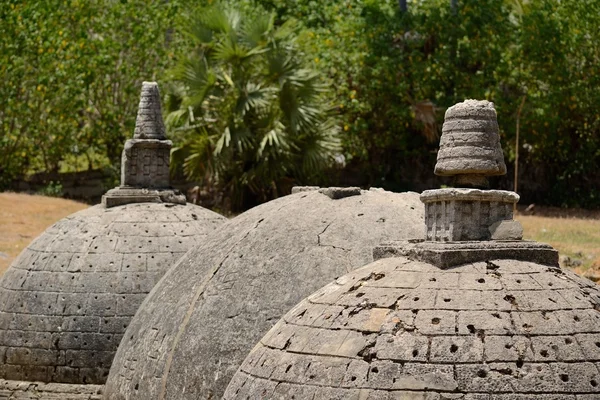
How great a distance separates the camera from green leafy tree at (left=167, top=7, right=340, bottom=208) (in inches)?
1075

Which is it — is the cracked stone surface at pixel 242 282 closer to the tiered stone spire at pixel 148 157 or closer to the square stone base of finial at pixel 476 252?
the square stone base of finial at pixel 476 252

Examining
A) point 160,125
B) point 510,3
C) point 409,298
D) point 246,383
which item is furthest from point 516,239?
point 510,3

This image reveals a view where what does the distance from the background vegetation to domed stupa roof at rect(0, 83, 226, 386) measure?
1201 cm

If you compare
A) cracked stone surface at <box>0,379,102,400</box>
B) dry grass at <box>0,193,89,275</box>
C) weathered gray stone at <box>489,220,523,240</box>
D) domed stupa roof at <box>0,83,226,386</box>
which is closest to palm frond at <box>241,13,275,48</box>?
dry grass at <box>0,193,89,275</box>

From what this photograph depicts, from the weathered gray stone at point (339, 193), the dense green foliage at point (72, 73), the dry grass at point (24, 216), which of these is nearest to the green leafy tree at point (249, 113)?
the dry grass at point (24, 216)

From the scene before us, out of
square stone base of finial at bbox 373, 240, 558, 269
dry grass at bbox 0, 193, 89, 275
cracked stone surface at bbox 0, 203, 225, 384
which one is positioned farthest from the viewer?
dry grass at bbox 0, 193, 89, 275

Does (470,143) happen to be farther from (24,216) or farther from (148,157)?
(24,216)

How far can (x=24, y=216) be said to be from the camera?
2950 centimetres

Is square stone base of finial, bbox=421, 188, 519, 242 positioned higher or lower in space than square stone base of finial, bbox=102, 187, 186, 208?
higher

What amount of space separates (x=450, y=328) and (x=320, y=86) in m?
20.6

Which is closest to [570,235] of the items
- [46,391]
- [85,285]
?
[85,285]

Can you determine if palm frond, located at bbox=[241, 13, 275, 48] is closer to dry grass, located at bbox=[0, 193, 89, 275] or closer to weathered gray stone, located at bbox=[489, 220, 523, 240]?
dry grass, located at bbox=[0, 193, 89, 275]

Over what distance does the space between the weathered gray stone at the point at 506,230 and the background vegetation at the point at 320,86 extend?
19007 millimetres

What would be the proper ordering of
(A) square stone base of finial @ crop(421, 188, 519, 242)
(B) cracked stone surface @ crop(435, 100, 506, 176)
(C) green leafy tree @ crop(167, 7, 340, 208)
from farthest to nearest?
(C) green leafy tree @ crop(167, 7, 340, 208) → (B) cracked stone surface @ crop(435, 100, 506, 176) → (A) square stone base of finial @ crop(421, 188, 519, 242)
